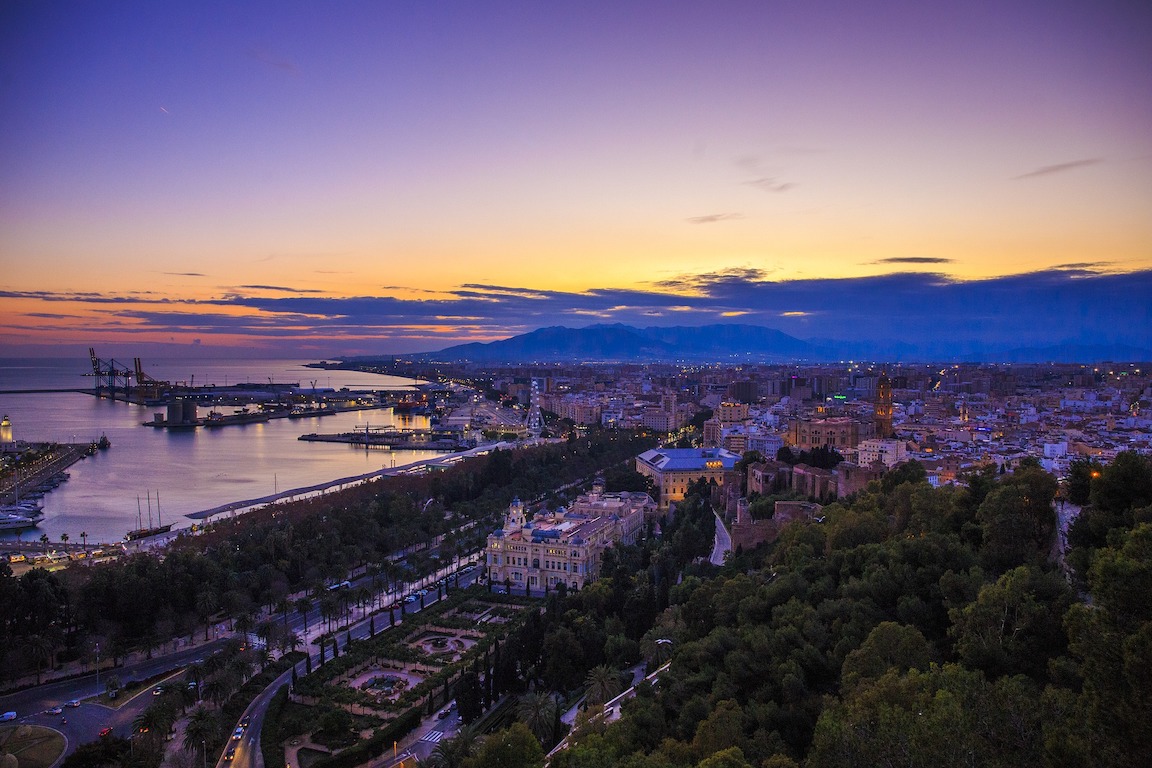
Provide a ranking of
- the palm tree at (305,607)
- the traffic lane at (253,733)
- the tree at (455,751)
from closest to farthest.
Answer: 1. the tree at (455,751)
2. the traffic lane at (253,733)
3. the palm tree at (305,607)

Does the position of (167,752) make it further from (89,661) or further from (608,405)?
(608,405)

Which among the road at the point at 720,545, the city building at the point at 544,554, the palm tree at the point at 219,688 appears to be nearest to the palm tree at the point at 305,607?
the palm tree at the point at 219,688

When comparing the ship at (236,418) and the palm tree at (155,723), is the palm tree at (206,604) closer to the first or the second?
the palm tree at (155,723)

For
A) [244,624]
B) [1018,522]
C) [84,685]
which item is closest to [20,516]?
[84,685]

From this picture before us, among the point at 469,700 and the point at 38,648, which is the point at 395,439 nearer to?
the point at 38,648

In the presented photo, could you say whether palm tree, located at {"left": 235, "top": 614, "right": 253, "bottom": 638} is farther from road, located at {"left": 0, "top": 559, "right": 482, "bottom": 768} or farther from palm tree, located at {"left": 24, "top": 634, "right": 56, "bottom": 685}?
palm tree, located at {"left": 24, "top": 634, "right": 56, "bottom": 685}

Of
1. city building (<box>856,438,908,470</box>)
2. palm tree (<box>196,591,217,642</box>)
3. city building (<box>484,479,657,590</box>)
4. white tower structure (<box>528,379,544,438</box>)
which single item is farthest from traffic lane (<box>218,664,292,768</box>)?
white tower structure (<box>528,379,544,438</box>)
